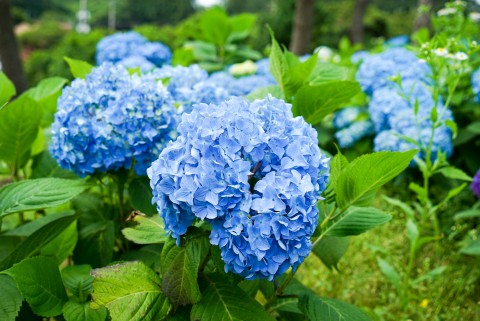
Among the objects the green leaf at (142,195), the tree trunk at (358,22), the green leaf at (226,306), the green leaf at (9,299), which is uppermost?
the green leaf at (226,306)

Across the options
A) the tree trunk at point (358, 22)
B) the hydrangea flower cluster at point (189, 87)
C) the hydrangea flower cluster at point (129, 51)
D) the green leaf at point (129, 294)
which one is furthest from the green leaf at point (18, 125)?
the tree trunk at point (358, 22)

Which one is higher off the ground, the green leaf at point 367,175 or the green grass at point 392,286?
the green leaf at point 367,175

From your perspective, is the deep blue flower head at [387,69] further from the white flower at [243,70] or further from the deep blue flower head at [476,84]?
the white flower at [243,70]

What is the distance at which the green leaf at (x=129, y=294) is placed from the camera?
49.4 inches

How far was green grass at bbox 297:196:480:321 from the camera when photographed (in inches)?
97.2

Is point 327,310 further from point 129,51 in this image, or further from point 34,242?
point 129,51

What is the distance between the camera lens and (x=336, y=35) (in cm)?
1373

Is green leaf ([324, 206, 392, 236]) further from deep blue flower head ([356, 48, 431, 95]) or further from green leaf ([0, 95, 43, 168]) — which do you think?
deep blue flower head ([356, 48, 431, 95])

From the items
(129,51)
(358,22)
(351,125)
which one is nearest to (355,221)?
(351,125)

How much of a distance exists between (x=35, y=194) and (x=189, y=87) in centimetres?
103

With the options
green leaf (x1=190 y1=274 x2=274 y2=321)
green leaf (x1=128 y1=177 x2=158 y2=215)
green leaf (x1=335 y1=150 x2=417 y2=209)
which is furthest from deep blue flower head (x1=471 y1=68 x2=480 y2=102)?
green leaf (x1=190 y1=274 x2=274 y2=321)

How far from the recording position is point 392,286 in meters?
2.77

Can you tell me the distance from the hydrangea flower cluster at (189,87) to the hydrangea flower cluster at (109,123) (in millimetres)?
335

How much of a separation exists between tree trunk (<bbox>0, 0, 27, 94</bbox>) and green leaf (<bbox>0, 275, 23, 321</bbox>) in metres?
3.84
